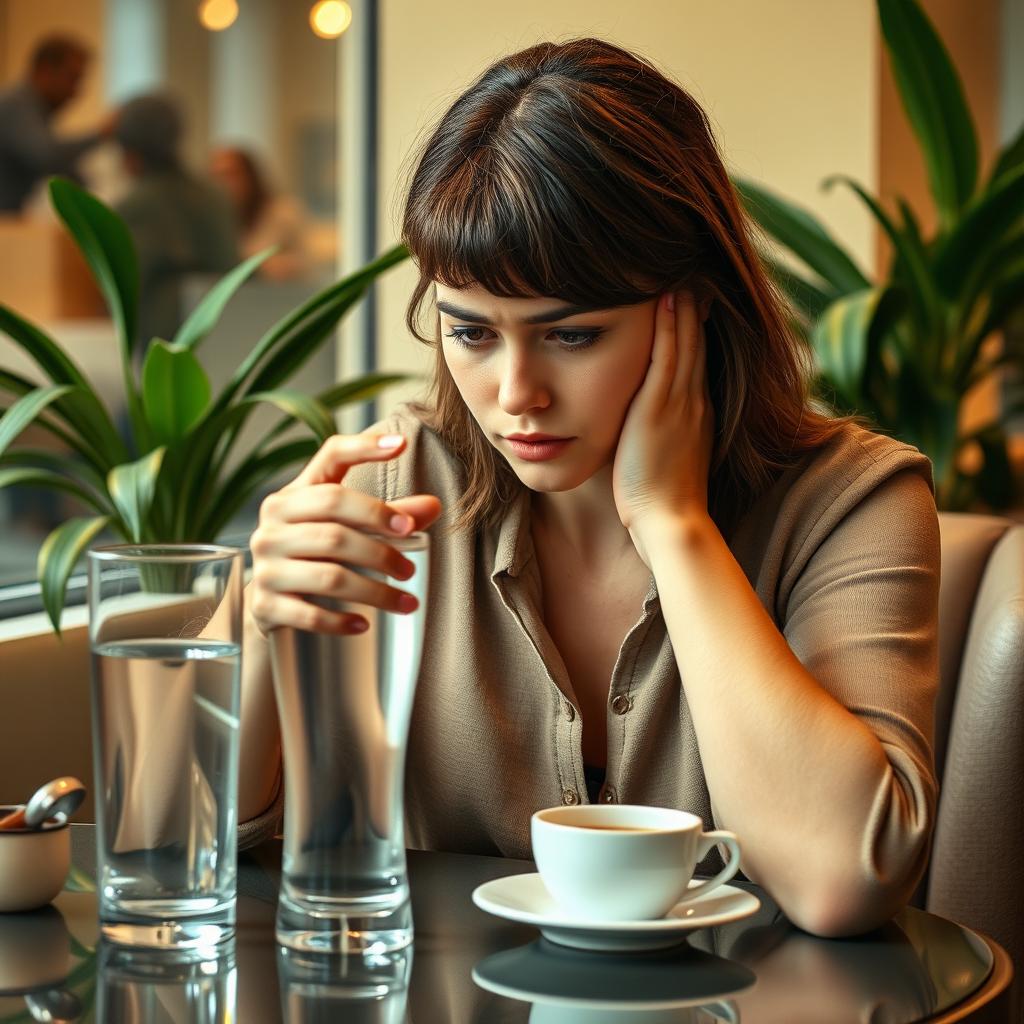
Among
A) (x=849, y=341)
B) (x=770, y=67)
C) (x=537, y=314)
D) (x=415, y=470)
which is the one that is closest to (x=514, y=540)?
(x=415, y=470)

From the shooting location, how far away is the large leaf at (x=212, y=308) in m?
2.06

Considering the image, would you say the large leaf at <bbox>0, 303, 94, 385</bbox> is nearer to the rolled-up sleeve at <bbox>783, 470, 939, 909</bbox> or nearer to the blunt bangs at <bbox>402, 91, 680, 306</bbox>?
the blunt bangs at <bbox>402, 91, 680, 306</bbox>

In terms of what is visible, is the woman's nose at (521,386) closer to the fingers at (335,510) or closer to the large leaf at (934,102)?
the fingers at (335,510)

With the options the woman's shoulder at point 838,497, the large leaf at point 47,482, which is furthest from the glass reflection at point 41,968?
the large leaf at point 47,482

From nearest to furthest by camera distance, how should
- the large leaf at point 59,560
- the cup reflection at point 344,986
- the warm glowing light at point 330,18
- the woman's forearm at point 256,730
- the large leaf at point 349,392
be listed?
1. the cup reflection at point 344,986
2. the woman's forearm at point 256,730
3. the large leaf at point 59,560
4. the large leaf at point 349,392
5. the warm glowing light at point 330,18

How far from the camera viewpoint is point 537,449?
4.14 ft

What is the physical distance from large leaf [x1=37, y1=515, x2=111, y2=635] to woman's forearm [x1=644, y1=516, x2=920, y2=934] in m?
0.88

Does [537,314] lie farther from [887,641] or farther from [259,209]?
[259,209]

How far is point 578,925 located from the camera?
829 millimetres

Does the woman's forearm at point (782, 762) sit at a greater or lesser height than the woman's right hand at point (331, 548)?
lesser

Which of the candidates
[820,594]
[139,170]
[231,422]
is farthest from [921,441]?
[139,170]

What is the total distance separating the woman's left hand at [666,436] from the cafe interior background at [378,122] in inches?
21.6

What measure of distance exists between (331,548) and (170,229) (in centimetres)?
354

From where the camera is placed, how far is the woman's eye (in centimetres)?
124
